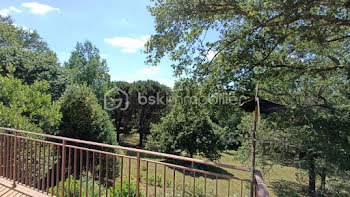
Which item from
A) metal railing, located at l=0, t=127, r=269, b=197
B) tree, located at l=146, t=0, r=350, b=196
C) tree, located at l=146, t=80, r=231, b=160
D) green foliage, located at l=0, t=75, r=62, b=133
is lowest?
tree, located at l=146, t=80, r=231, b=160

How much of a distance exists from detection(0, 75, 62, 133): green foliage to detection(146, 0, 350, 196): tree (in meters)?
4.61

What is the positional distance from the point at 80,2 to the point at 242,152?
10.7 m

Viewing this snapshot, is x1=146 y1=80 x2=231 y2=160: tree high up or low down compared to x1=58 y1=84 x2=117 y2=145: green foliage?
down

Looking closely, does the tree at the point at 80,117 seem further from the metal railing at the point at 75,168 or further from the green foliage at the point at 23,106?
the metal railing at the point at 75,168

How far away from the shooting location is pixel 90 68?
1992cm

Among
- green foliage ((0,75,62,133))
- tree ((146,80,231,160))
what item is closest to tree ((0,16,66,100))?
green foliage ((0,75,62,133))

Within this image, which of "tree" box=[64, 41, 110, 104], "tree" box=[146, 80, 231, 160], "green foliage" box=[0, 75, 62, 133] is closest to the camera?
"green foliage" box=[0, 75, 62, 133]

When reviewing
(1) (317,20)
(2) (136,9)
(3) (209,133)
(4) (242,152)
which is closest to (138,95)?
(3) (209,133)

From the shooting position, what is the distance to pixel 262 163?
24.8ft

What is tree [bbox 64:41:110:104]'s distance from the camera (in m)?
19.5

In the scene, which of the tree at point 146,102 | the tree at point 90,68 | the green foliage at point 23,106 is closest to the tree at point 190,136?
the tree at point 146,102

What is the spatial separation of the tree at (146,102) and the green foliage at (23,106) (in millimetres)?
14211

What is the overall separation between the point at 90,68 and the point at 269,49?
18812 millimetres

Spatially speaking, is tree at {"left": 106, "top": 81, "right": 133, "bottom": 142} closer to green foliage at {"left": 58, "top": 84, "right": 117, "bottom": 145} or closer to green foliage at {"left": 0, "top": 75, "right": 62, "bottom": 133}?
green foliage at {"left": 58, "top": 84, "right": 117, "bottom": 145}
